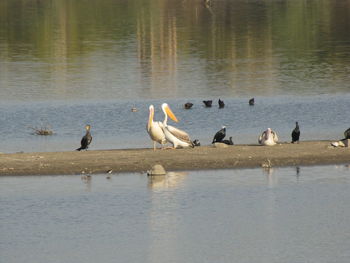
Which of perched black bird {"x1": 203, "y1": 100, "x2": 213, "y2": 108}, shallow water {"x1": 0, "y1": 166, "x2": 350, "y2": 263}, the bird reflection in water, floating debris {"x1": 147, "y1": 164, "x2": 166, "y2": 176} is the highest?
perched black bird {"x1": 203, "y1": 100, "x2": 213, "y2": 108}

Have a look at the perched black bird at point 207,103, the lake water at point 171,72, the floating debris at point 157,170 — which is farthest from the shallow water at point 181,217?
the perched black bird at point 207,103

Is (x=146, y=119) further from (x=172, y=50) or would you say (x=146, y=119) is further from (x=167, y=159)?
(x=172, y=50)

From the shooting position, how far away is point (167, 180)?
30141mm

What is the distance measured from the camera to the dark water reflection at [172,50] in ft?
172

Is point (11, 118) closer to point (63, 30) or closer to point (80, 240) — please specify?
point (80, 240)

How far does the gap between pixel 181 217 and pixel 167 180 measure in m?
3.70

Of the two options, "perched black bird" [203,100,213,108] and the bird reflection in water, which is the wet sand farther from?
"perched black bird" [203,100,213,108]

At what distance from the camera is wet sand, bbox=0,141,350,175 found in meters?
31.1

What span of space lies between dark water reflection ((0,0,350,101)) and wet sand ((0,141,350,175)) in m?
16.3

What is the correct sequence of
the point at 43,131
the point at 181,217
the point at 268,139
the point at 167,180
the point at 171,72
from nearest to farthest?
the point at 181,217, the point at 167,180, the point at 268,139, the point at 43,131, the point at 171,72

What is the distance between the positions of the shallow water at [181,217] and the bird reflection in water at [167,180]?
3 cm

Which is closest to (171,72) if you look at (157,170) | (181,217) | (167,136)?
(167,136)

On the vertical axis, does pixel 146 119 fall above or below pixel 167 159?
above

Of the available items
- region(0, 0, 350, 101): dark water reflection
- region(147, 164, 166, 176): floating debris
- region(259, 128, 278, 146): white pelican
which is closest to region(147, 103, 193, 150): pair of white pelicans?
region(259, 128, 278, 146): white pelican
